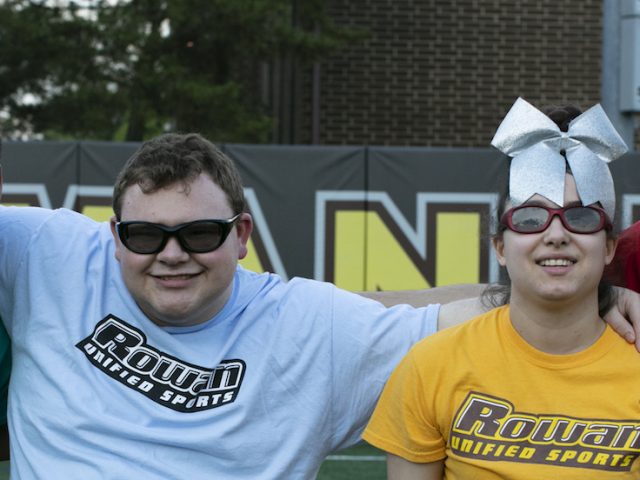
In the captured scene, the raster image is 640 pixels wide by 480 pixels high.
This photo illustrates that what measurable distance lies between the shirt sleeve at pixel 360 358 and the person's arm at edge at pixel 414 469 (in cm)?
31

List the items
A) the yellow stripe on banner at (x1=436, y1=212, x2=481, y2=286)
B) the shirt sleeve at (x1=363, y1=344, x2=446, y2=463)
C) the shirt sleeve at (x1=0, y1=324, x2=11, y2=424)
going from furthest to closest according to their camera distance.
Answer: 1. the yellow stripe on banner at (x1=436, y1=212, x2=481, y2=286)
2. the shirt sleeve at (x1=0, y1=324, x2=11, y2=424)
3. the shirt sleeve at (x1=363, y1=344, x2=446, y2=463)

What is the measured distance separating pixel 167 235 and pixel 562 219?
105 cm

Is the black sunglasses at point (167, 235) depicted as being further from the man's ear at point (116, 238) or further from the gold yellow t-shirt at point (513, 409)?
the gold yellow t-shirt at point (513, 409)

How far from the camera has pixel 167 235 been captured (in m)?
2.93

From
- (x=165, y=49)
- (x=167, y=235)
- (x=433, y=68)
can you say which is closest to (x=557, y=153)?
(x=167, y=235)

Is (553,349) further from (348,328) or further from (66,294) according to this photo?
(66,294)

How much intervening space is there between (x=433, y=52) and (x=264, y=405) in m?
12.4

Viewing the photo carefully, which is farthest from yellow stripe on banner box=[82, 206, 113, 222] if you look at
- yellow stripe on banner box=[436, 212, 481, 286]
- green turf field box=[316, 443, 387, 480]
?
green turf field box=[316, 443, 387, 480]

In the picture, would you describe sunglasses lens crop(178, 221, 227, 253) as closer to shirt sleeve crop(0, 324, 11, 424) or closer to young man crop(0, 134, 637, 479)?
young man crop(0, 134, 637, 479)

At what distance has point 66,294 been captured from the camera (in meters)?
3.09

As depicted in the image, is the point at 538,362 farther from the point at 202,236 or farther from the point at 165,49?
the point at 165,49

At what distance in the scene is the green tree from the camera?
1325 cm

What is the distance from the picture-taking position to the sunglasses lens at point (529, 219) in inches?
103

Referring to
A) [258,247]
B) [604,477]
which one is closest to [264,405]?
[604,477]
